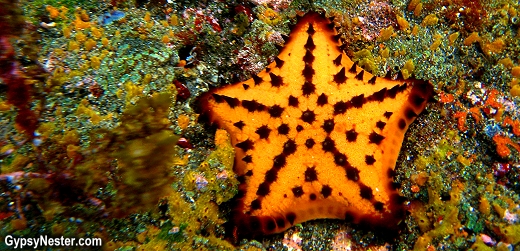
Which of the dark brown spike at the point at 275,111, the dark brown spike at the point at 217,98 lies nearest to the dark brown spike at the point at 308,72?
the dark brown spike at the point at 275,111

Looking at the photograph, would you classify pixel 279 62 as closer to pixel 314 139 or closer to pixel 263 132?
pixel 263 132

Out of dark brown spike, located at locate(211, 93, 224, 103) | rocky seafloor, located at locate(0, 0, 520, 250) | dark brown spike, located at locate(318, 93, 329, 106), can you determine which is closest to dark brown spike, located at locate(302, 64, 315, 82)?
dark brown spike, located at locate(318, 93, 329, 106)

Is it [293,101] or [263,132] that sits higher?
[293,101]

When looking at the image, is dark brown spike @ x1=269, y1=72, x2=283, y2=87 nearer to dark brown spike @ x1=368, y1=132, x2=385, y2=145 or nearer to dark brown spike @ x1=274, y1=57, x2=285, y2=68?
dark brown spike @ x1=274, y1=57, x2=285, y2=68

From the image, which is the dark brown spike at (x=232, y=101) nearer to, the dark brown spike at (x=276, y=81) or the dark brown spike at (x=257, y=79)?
the dark brown spike at (x=257, y=79)

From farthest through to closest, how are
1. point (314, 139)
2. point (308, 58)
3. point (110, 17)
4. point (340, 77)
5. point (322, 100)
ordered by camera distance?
1. point (110, 17)
2. point (308, 58)
3. point (340, 77)
4. point (322, 100)
5. point (314, 139)

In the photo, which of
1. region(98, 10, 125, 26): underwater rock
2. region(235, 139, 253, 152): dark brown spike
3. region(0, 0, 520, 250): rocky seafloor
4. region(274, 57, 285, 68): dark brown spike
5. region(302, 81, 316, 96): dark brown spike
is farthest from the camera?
region(98, 10, 125, 26): underwater rock

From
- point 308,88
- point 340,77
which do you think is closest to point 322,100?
point 308,88

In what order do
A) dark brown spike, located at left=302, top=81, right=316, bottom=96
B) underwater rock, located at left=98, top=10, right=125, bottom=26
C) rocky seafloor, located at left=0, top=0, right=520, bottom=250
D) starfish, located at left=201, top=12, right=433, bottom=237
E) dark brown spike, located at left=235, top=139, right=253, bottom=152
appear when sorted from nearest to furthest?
rocky seafloor, located at left=0, top=0, right=520, bottom=250 < starfish, located at left=201, top=12, right=433, bottom=237 < dark brown spike, located at left=235, top=139, right=253, bottom=152 < dark brown spike, located at left=302, top=81, right=316, bottom=96 < underwater rock, located at left=98, top=10, right=125, bottom=26

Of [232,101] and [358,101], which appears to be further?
[232,101]
